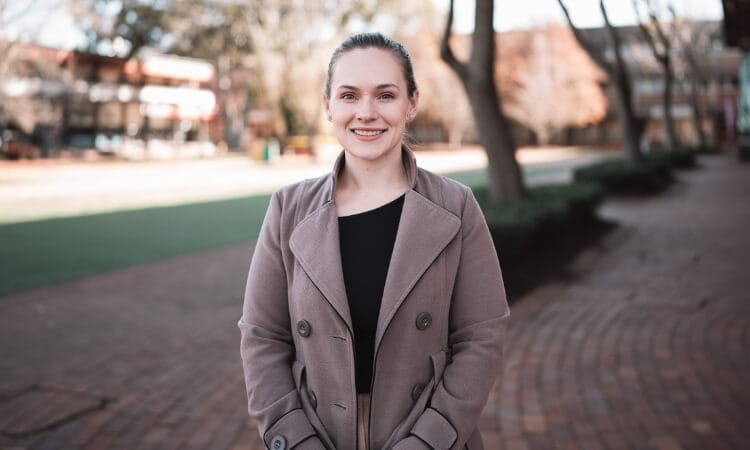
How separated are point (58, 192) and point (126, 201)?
3.19 meters

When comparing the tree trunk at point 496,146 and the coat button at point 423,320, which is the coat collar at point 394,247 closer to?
the coat button at point 423,320

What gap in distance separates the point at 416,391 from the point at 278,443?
1.22ft

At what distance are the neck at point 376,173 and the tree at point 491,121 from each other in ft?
23.7

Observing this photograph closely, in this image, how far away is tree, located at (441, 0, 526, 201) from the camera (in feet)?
29.0

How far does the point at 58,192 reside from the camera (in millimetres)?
17656

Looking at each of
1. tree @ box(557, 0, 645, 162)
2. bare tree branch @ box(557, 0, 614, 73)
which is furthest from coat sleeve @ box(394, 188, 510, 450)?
tree @ box(557, 0, 645, 162)

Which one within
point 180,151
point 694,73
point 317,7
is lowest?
point 180,151

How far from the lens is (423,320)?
5.64 ft

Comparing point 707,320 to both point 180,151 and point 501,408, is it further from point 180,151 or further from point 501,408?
point 180,151

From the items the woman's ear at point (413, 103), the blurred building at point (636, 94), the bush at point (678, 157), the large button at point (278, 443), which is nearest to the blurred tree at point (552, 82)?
the blurred building at point (636, 94)

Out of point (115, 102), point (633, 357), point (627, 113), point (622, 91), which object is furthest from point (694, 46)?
point (633, 357)

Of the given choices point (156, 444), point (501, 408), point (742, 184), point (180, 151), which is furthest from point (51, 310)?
point (180, 151)

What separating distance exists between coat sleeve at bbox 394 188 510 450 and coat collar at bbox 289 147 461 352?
0.10m

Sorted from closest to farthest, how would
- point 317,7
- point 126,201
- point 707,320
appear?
point 707,320, point 126,201, point 317,7
